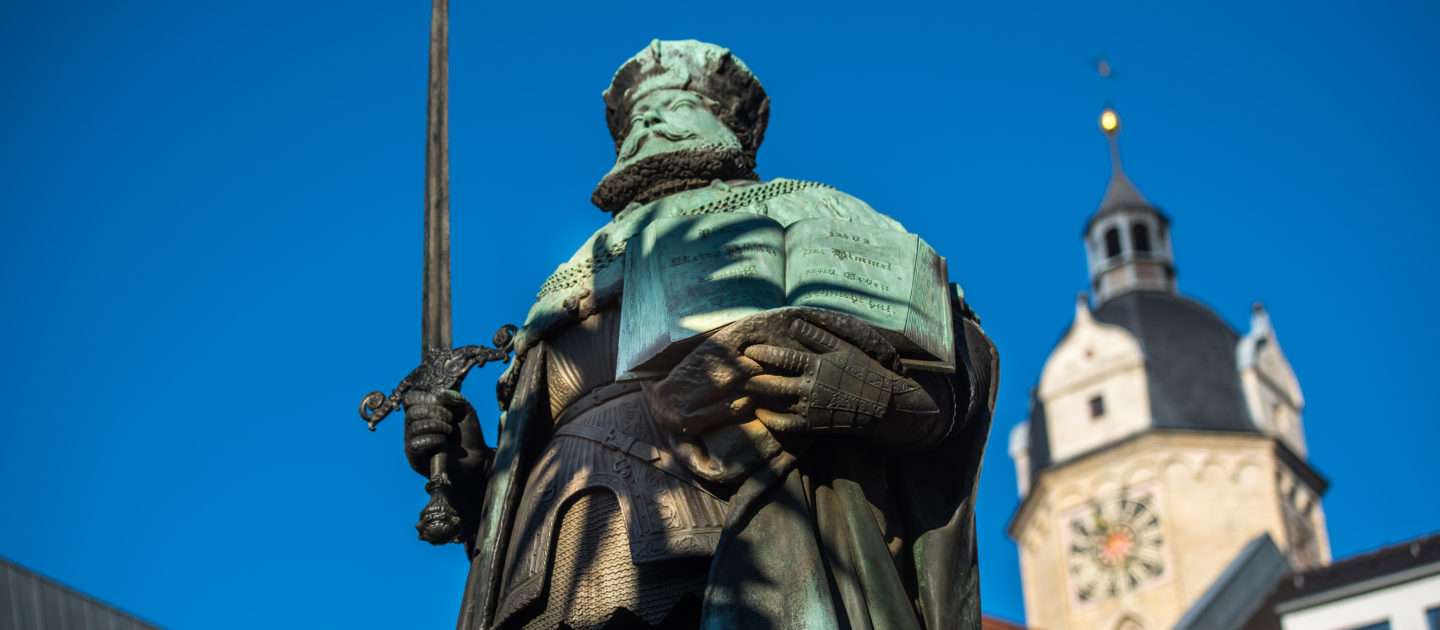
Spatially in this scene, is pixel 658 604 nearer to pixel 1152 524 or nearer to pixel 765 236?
pixel 765 236

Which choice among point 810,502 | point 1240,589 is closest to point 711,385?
point 810,502

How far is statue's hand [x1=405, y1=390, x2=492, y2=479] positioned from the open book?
0.69 m

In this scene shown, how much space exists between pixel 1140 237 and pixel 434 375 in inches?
2828

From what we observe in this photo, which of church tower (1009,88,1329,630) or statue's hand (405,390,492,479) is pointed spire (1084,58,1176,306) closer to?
church tower (1009,88,1329,630)

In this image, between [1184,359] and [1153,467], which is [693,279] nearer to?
[1153,467]

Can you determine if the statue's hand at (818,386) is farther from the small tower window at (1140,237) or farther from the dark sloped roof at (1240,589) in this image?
the small tower window at (1140,237)

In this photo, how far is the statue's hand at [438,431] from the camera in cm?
726

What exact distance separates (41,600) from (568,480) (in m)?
8.46

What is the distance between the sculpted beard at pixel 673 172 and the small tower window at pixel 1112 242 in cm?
7006

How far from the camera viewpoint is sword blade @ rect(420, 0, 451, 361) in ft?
24.3

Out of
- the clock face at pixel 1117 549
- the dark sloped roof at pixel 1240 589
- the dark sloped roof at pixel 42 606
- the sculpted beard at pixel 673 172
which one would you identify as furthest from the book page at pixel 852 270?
the clock face at pixel 1117 549

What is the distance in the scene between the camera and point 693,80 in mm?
8039

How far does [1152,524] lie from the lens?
64.0 metres

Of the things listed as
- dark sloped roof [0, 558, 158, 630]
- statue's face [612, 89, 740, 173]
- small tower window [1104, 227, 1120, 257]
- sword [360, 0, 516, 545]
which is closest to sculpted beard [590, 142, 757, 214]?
statue's face [612, 89, 740, 173]
